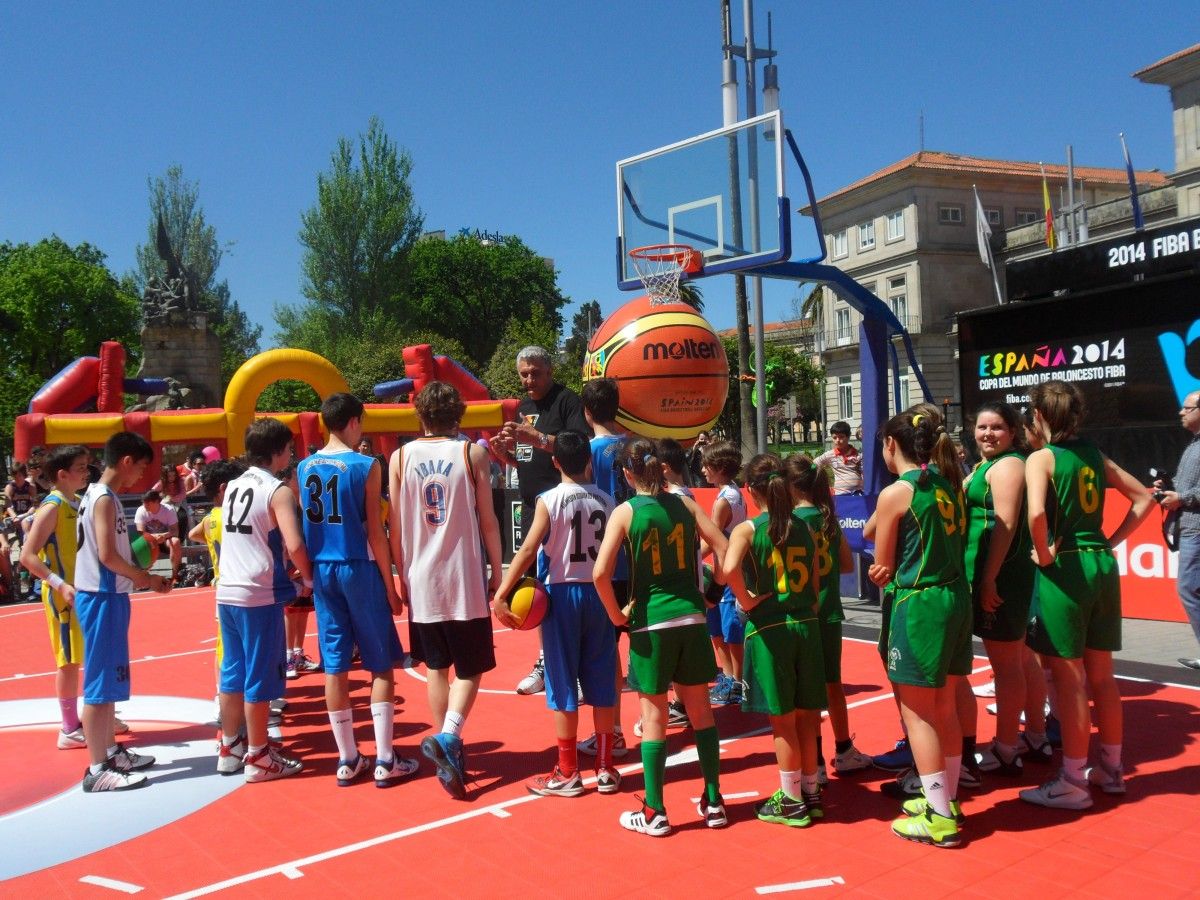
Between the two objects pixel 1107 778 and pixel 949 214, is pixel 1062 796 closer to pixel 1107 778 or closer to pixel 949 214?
pixel 1107 778

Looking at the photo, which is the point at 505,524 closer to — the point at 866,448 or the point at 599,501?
the point at 866,448

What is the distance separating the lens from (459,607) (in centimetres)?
522

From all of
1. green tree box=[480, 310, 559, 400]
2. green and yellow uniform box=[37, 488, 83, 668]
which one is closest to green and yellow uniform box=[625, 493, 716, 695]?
green and yellow uniform box=[37, 488, 83, 668]

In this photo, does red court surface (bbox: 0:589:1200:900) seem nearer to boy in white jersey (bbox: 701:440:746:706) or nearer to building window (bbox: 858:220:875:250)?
boy in white jersey (bbox: 701:440:746:706)

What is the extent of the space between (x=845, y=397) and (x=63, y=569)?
181ft

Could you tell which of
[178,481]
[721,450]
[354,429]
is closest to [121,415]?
[178,481]

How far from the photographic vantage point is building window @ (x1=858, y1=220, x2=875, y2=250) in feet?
182

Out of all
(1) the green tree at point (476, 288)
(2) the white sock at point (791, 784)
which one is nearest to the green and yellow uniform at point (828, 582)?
(2) the white sock at point (791, 784)

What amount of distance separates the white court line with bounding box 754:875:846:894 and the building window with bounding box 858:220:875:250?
55.1 metres

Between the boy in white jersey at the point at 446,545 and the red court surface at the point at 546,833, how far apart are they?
636mm

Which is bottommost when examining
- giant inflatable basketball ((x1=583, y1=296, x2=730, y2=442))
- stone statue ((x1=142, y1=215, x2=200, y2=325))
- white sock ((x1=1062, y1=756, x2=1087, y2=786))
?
white sock ((x1=1062, y1=756, x2=1087, y2=786))

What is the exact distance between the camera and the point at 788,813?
4586 millimetres

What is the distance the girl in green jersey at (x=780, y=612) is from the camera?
445cm

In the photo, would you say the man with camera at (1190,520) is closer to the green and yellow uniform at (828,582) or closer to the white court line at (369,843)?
the green and yellow uniform at (828,582)
